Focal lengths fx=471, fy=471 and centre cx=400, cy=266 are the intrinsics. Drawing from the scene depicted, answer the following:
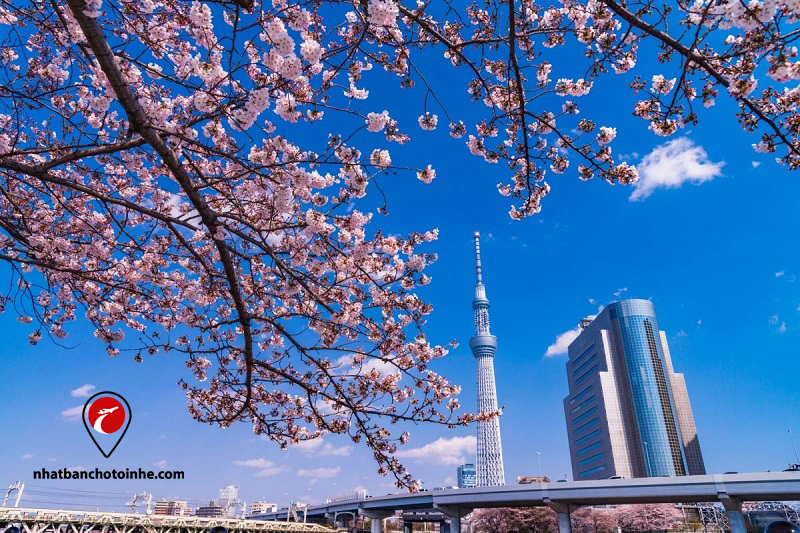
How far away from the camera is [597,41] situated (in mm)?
4387

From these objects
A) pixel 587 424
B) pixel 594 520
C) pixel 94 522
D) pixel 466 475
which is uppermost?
pixel 587 424

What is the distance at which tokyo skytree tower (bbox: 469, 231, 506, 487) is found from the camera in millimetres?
83000

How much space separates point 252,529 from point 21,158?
38.3 meters

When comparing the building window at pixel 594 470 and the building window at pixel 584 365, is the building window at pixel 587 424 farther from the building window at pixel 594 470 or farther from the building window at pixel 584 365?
the building window at pixel 584 365

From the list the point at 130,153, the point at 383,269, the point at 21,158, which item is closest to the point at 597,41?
the point at 383,269

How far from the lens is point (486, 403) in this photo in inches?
3280

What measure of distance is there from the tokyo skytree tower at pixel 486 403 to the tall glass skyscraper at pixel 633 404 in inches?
693

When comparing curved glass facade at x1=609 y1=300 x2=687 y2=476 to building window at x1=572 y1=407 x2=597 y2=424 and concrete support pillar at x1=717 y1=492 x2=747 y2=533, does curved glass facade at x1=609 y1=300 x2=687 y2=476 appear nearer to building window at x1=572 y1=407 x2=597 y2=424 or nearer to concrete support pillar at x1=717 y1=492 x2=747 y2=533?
building window at x1=572 y1=407 x2=597 y2=424

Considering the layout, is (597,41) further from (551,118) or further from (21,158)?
(21,158)

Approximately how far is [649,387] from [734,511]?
5511 centimetres

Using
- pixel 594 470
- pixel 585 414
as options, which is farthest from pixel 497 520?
pixel 585 414

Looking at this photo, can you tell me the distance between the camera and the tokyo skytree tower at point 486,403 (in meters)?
83.0

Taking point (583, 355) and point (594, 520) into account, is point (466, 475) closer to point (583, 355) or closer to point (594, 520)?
point (583, 355)

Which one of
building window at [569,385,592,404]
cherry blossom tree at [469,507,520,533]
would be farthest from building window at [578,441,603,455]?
cherry blossom tree at [469,507,520,533]
